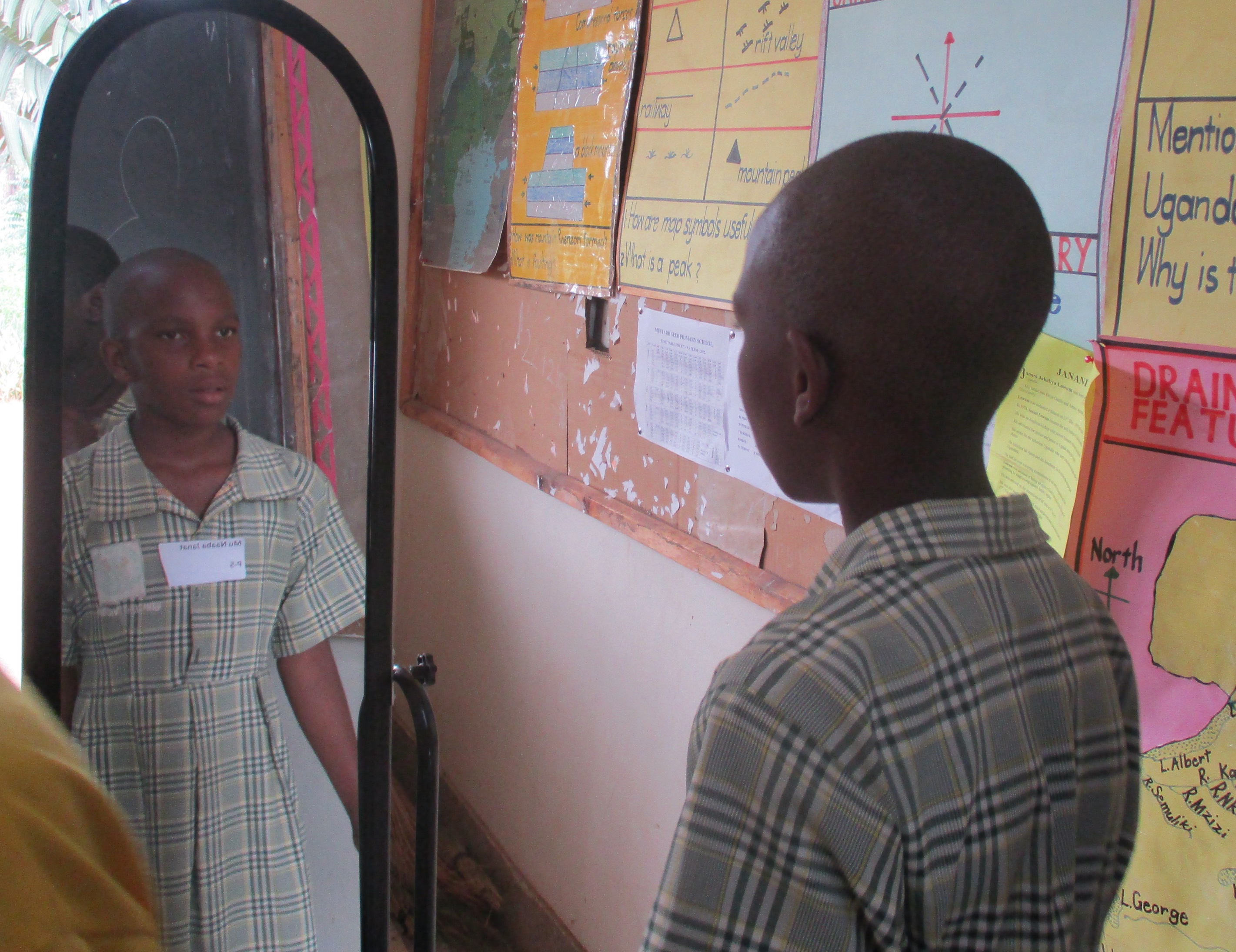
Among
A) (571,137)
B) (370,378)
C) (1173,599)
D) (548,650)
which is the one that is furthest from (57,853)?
(548,650)

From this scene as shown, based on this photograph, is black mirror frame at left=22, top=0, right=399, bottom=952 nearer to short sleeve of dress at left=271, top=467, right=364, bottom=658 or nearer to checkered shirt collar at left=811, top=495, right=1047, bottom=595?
short sleeve of dress at left=271, top=467, right=364, bottom=658

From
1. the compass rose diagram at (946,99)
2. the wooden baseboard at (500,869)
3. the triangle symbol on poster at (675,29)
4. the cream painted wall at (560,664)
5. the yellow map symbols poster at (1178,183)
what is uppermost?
the triangle symbol on poster at (675,29)

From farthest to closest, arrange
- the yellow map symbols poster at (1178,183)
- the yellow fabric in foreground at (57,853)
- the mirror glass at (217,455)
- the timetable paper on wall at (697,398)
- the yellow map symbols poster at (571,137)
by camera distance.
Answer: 1. the yellow map symbols poster at (571,137)
2. the timetable paper on wall at (697,398)
3. the mirror glass at (217,455)
4. the yellow map symbols poster at (1178,183)
5. the yellow fabric in foreground at (57,853)

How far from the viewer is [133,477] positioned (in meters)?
0.89

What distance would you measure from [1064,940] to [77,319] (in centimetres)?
91

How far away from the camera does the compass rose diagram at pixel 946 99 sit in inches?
37.9

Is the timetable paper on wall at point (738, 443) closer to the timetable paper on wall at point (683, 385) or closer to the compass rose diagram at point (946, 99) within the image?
the timetable paper on wall at point (683, 385)

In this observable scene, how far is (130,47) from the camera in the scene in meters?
0.85

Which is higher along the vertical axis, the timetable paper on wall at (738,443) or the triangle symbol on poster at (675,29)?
the triangle symbol on poster at (675,29)

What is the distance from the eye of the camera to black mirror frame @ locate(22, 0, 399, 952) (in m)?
0.82

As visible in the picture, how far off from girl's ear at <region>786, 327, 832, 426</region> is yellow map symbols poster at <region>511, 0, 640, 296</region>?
1.02m

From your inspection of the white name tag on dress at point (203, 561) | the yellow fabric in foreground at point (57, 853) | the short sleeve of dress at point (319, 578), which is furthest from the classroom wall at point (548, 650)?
the yellow fabric in foreground at point (57, 853)

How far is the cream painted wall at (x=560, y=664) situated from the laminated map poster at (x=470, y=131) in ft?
Result: 1.67

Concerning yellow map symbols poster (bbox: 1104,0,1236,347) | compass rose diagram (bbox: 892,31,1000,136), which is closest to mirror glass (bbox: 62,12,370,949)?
compass rose diagram (bbox: 892,31,1000,136)
